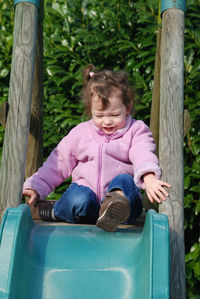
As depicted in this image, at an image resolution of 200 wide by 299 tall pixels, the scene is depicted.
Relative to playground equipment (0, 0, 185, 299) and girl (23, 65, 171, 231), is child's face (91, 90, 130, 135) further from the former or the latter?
playground equipment (0, 0, 185, 299)

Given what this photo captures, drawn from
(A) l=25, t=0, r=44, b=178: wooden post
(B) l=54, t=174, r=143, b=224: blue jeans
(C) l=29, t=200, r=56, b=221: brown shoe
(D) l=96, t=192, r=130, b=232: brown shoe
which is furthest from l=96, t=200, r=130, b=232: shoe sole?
(A) l=25, t=0, r=44, b=178: wooden post

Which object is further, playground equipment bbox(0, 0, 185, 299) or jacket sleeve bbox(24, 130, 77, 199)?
jacket sleeve bbox(24, 130, 77, 199)

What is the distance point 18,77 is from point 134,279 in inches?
44.4

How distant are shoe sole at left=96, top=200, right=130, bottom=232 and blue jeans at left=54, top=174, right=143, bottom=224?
0.81 ft

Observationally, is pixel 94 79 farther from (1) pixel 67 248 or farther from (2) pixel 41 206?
(1) pixel 67 248

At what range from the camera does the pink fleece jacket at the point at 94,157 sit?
254 cm

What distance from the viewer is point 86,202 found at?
2.44 meters

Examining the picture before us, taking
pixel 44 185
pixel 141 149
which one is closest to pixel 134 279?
pixel 141 149

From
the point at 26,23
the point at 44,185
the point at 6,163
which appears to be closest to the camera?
the point at 6,163

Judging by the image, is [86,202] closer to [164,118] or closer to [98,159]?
[98,159]

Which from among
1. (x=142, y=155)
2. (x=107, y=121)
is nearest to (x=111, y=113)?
(x=107, y=121)

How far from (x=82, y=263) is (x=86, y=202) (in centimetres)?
58

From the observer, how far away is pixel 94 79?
2.77 meters

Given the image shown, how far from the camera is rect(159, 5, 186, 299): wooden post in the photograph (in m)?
2.02
